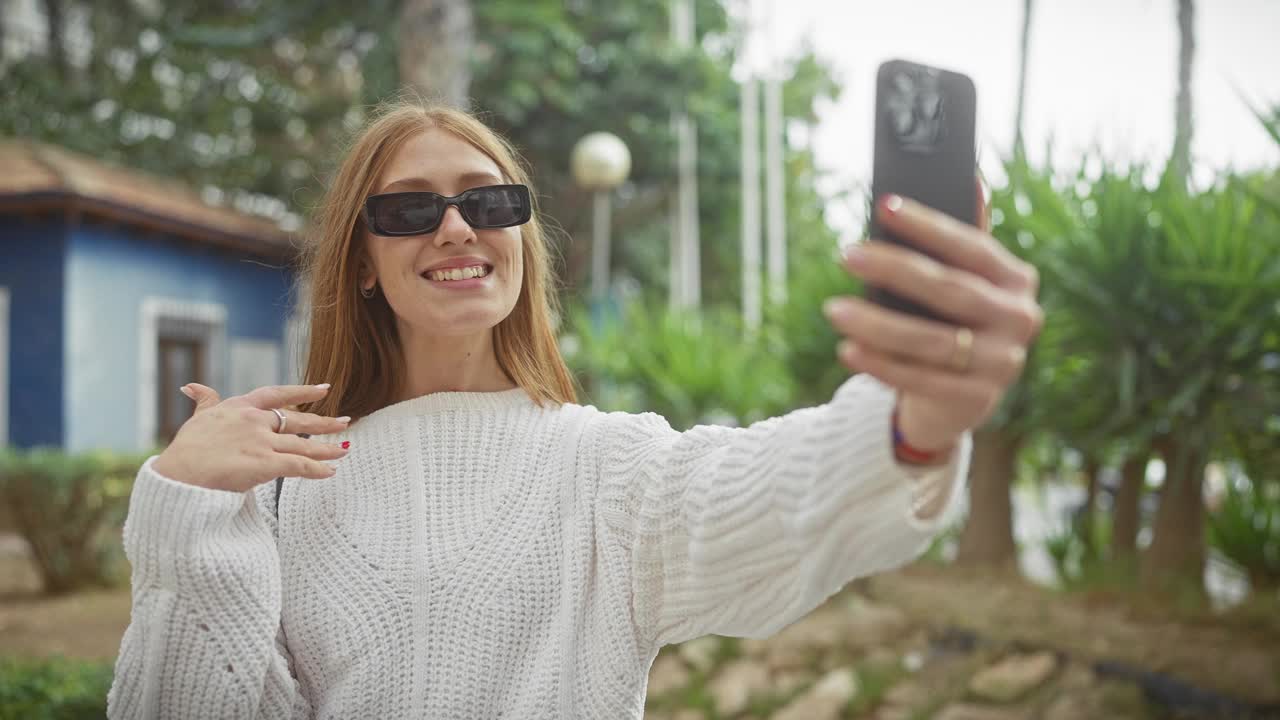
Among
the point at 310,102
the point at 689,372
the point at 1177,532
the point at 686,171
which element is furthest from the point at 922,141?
the point at 310,102

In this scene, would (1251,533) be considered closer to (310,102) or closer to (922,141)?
(922,141)

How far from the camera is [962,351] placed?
0.98 m

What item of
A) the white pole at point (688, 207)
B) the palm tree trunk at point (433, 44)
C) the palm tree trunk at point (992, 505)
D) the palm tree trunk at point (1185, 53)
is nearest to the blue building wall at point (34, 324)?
the palm tree trunk at point (433, 44)

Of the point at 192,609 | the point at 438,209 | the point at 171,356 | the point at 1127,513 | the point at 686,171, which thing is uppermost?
the point at 686,171

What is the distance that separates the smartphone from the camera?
1.06 m

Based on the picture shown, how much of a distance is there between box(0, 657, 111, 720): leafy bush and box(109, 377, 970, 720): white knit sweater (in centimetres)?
231

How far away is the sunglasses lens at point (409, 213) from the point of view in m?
1.82

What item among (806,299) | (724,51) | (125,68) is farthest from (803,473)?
(125,68)

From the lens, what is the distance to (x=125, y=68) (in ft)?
54.7

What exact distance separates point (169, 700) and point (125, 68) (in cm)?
1760

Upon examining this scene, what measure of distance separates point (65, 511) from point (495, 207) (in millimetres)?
7474

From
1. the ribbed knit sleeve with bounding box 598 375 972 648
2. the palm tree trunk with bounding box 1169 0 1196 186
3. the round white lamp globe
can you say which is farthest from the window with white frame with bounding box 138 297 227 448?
the ribbed knit sleeve with bounding box 598 375 972 648

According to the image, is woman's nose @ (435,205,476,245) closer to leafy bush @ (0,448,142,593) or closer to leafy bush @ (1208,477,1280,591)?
leafy bush @ (1208,477,1280,591)

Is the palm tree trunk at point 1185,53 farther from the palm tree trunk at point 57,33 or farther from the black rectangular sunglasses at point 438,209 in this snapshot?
Result: the palm tree trunk at point 57,33
